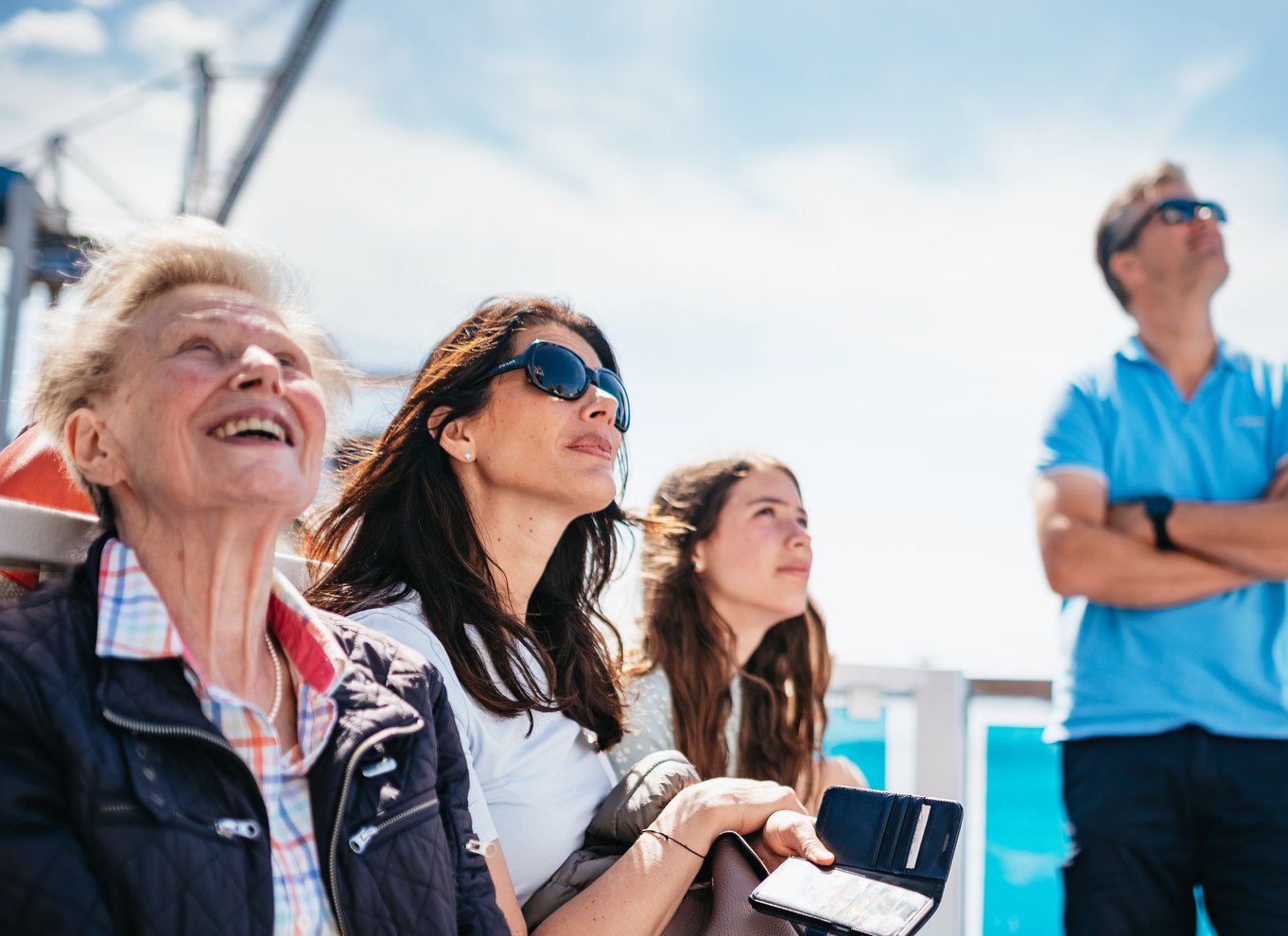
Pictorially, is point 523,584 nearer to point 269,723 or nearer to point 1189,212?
point 269,723

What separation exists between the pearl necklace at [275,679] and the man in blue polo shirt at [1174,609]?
2145mm

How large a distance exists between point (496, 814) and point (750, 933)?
57 centimetres

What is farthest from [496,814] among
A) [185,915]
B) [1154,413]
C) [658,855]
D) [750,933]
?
[1154,413]

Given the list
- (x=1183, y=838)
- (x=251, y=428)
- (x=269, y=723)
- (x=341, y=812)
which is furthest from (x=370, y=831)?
(x=1183, y=838)

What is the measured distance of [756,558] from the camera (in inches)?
150

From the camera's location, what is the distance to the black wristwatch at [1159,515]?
300cm

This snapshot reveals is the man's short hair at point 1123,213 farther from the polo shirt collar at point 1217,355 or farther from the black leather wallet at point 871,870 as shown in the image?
the black leather wallet at point 871,870

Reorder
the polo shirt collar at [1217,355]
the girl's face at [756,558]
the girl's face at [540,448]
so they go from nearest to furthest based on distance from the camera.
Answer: the girl's face at [540,448]
the polo shirt collar at [1217,355]
the girl's face at [756,558]

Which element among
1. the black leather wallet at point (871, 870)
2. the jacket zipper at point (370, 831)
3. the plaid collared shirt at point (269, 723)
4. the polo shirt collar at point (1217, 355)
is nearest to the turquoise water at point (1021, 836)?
the polo shirt collar at point (1217, 355)

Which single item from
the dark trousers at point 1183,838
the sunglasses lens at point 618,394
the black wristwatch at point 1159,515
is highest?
the sunglasses lens at point 618,394

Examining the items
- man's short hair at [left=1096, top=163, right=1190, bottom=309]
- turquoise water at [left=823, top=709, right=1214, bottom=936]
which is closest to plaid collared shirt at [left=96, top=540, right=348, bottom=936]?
man's short hair at [left=1096, top=163, right=1190, bottom=309]

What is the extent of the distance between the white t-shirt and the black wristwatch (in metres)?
1.68

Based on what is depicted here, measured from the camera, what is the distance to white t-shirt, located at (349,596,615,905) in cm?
228

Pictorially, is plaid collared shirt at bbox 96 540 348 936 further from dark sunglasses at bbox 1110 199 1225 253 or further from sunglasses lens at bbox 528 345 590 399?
dark sunglasses at bbox 1110 199 1225 253
